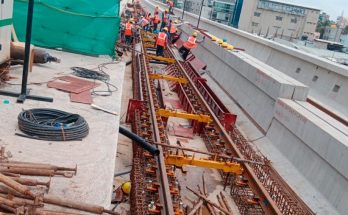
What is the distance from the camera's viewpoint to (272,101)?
38.3 ft

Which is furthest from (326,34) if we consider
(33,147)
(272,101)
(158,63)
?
(33,147)

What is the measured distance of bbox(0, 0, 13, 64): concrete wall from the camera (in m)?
8.52

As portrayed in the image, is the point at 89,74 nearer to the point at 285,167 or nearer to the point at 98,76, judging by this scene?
the point at 98,76

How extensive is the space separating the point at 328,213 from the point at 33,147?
5311 millimetres

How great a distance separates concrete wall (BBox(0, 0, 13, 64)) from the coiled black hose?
2.59 meters

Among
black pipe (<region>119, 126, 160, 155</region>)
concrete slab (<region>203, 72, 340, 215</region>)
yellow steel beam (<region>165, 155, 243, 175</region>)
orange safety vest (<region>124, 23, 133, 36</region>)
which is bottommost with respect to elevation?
concrete slab (<region>203, 72, 340, 215</region>)

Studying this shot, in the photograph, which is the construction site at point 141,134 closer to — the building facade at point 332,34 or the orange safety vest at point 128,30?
the orange safety vest at point 128,30

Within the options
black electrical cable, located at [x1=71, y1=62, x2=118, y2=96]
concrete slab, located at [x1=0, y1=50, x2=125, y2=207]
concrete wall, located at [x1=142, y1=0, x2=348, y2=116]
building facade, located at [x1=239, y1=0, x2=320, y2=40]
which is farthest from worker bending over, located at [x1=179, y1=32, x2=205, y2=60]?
building facade, located at [x1=239, y1=0, x2=320, y2=40]

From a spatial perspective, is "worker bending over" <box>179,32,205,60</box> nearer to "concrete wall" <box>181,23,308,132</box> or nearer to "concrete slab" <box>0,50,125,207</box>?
"concrete wall" <box>181,23,308,132</box>

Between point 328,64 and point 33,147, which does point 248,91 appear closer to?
point 328,64

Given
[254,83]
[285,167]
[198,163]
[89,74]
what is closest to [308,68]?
[254,83]

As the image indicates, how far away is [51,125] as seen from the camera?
6578 millimetres

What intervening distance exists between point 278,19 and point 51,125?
6945cm

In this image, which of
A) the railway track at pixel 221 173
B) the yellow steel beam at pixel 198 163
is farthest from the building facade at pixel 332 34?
the yellow steel beam at pixel 198 163
